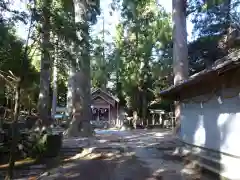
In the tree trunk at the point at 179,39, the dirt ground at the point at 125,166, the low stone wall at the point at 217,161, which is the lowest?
the dirt ground at the point at 125,166

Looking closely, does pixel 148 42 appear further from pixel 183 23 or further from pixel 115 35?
pixel 183 23

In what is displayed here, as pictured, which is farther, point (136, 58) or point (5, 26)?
point (136, 58)

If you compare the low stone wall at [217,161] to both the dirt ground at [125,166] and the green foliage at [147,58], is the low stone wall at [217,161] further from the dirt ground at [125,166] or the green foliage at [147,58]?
the green foliage at [147,58]

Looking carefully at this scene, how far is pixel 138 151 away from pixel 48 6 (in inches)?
252

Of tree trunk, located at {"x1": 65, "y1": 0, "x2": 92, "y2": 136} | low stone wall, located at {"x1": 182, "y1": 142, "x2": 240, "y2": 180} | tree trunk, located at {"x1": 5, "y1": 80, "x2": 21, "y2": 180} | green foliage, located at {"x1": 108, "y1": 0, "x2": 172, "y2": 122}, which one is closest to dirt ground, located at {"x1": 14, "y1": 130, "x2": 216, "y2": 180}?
low stone wall, located at {"x1": 182, "y1": 142, "x2": 240, "y2": 180}

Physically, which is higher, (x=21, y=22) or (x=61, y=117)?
(x=21, y=22)

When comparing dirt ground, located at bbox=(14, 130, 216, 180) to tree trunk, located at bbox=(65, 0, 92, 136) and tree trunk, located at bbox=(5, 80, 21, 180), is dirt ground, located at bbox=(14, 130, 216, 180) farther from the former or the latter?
tree trunk, located at bbox=(65, 0, 92, 136)

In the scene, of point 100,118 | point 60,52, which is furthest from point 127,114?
point 60,52

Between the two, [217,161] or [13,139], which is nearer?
[217,161]

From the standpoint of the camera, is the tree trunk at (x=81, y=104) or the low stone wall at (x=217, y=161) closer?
the low stone wall at (x=217, y=161)

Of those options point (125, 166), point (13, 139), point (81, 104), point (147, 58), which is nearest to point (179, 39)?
point (81, 104)

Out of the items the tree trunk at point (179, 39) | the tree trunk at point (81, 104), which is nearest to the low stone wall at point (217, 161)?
the tree trunk at point (179, 39)

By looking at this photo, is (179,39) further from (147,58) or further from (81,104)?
(147,58)

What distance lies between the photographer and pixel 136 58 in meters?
28.2
